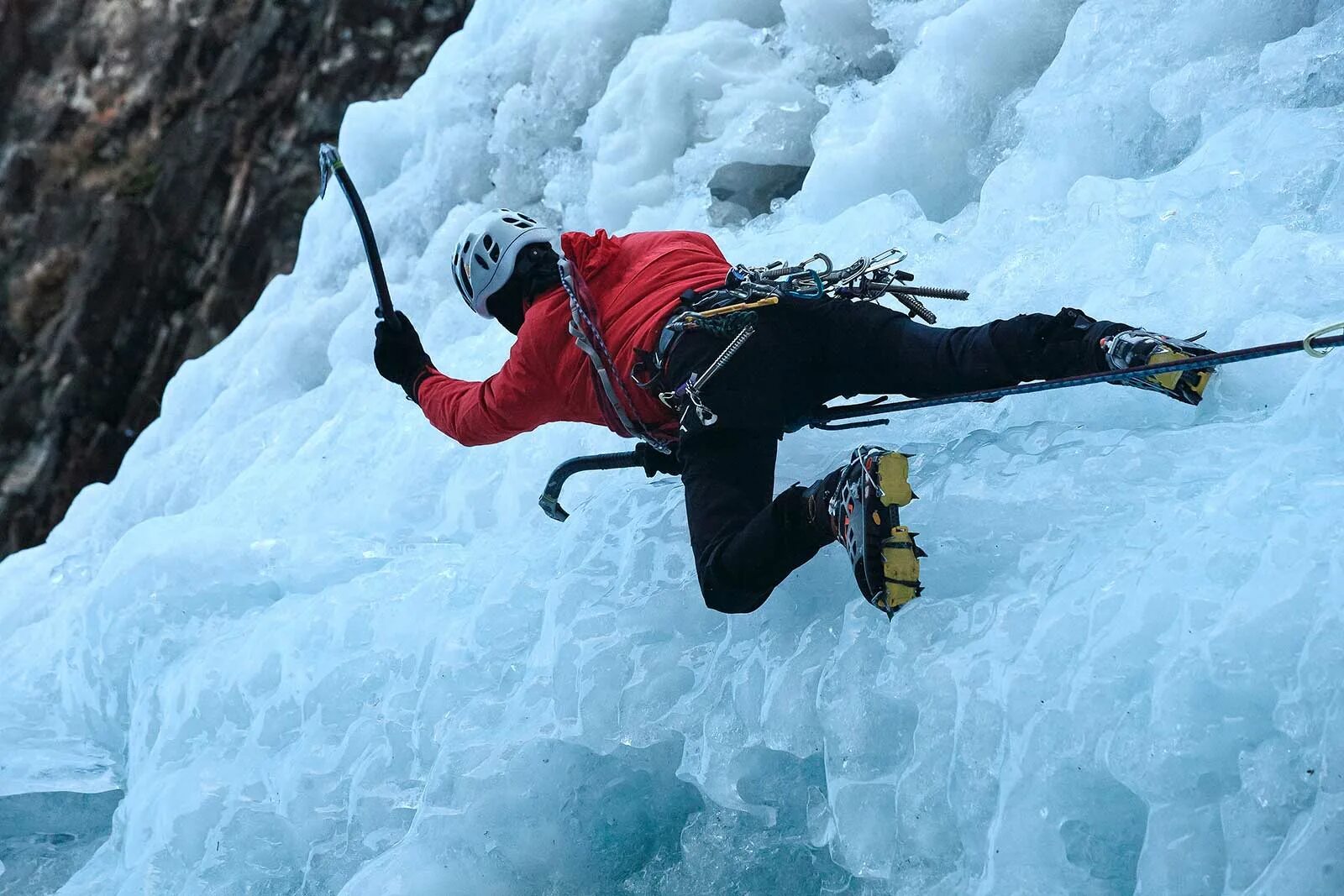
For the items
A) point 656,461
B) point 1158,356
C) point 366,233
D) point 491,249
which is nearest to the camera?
point 1158,356

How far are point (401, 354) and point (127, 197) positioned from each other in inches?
322

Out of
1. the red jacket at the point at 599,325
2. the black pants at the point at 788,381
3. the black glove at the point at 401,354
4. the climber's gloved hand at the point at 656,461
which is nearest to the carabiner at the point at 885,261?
the black pants at the point at 788,381

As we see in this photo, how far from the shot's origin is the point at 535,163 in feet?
18.8

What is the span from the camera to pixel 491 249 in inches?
123

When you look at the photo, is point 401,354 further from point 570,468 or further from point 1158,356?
point 1158,356

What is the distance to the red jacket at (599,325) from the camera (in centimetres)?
288

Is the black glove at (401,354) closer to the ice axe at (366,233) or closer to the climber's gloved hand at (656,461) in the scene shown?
the ice axe at (366,233)

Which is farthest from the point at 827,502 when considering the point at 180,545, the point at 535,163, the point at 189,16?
the point at 189,16

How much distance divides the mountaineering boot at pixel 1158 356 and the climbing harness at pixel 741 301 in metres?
0.56

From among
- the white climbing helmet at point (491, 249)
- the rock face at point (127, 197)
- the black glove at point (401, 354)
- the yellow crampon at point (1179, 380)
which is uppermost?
the white climbing helmet at point (491, 249)

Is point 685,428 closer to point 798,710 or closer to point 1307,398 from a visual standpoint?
point 798,710

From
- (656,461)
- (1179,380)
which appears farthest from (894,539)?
(656,461)

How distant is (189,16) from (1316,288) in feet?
32.0

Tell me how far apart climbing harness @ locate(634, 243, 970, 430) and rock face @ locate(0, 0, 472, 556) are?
23.8ft
